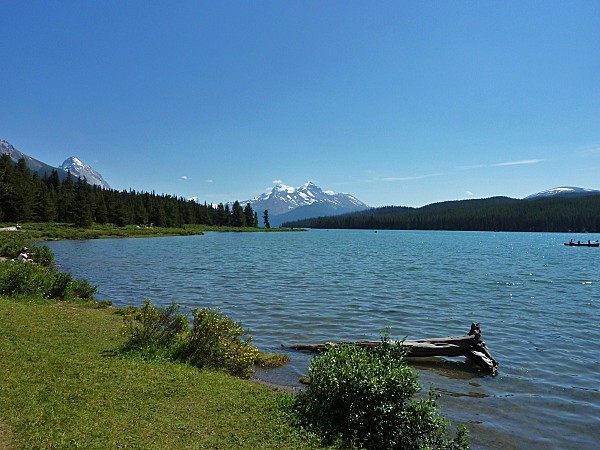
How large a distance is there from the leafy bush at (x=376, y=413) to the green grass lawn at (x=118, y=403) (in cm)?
89

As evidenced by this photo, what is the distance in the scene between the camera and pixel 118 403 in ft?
29.4

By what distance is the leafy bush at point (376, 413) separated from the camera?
27.5ft

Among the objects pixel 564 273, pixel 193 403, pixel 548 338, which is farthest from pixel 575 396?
pixel 564 273

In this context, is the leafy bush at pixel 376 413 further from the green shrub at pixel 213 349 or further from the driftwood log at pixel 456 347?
the driftwood log at pixel 456 347

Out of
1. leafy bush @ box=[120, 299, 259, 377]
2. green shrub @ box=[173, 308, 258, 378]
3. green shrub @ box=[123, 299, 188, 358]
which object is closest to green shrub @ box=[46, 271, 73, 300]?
green shrub @ box=[123, 299, 188, 358]

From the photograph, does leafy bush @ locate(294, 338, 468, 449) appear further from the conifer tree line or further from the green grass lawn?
the conifer tree line

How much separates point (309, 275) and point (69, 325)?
28408 millimetres

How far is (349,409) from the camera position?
29.1 feet

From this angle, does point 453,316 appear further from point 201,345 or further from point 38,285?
point 38,285

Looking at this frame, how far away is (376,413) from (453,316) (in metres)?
17.2

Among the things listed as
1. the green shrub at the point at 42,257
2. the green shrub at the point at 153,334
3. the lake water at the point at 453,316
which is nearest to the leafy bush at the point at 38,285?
the lake water at the point at 453,316

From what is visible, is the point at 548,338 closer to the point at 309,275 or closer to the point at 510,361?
the point at 510,361

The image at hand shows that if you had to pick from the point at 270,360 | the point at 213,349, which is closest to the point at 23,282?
the point at 213,349

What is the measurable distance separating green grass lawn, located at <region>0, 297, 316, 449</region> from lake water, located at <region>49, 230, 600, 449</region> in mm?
3878
